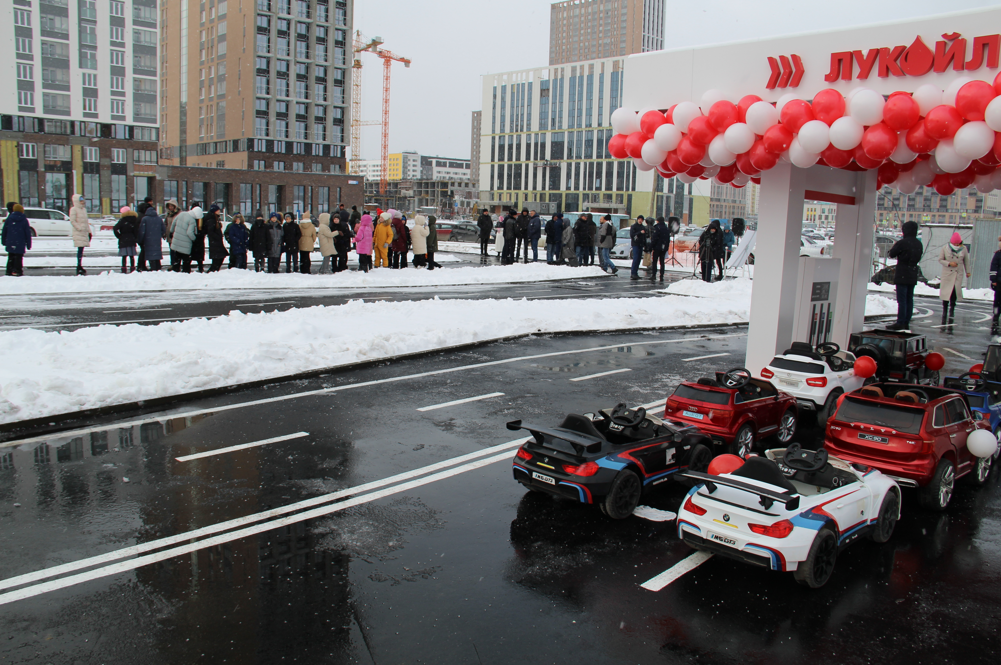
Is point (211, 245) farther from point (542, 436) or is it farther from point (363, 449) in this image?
point (542, 436)

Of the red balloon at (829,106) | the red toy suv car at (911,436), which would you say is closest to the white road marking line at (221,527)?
the red toy suv car at (911,436)

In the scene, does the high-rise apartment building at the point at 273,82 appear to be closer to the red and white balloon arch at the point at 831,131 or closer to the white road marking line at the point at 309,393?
the white road marking line at the point at 309,393

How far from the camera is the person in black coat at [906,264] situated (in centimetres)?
1462

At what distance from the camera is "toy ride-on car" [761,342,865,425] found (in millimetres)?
9117

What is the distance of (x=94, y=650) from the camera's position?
4.29 m

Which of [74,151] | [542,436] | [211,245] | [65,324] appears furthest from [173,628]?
[74,151]

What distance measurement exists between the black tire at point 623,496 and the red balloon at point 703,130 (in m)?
5.63

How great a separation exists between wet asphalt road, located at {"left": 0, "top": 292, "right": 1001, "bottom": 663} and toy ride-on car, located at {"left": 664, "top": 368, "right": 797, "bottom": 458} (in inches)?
38.1

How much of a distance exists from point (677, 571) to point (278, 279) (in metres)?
18.6

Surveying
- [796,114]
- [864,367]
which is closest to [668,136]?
[796,114]

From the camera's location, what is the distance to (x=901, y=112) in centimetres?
863

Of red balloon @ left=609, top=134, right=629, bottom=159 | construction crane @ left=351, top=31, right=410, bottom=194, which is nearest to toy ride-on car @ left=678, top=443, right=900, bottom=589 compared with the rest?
red balloon @ left=609, top=134, right=629, bottom=159

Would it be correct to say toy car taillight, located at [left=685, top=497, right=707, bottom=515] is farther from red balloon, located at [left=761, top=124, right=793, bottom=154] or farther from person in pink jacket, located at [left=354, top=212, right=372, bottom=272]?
person in pink jacket, located at [left=354, top=212, right=372, bottom=272]

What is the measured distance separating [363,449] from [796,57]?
24.7ft
